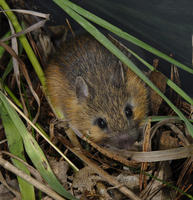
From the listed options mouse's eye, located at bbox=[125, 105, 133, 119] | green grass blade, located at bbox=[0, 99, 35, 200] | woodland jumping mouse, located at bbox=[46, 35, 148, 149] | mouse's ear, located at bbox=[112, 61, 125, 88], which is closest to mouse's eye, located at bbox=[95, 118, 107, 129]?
woodland jumping mouse, located at bbox=[46, 35, 148, 149]

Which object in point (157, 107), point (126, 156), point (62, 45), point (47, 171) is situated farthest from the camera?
point (62, 45)

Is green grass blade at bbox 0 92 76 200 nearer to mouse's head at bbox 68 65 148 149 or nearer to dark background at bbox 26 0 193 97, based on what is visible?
mouse's head at bbox 68 65 148 149

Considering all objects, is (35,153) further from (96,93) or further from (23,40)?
(23,40)

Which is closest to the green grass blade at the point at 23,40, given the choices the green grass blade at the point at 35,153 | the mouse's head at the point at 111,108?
the mouse's head at the point at 111,108

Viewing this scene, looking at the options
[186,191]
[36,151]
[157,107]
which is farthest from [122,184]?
[157,107]

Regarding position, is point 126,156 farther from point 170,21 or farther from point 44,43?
point 44,43

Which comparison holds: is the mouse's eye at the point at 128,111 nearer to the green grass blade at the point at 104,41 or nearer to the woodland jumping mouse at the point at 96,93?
the woodland jumping mouse at the point at 96,93
